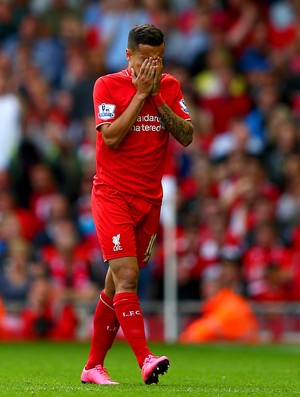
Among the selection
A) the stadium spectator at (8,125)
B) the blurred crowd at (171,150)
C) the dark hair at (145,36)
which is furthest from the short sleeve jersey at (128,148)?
the stadium spectator at (8,125)

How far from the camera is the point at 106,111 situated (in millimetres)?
8125

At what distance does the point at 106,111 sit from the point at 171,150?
9393mm

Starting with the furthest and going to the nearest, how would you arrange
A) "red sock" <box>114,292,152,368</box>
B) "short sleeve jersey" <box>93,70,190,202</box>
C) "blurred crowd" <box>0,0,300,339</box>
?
1. "blurred crowd" <box>0,0,300,339</box>
2. "short sleeve jersey" <box>93,70,190,202</box>
3. "red sock" <box>114,292,152,368</box>

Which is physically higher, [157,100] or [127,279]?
[157,100]

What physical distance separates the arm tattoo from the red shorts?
49 centimetres

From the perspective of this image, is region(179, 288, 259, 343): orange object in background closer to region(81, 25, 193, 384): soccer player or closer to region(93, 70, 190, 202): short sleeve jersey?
region(81, 25, 193, 384): soccer player

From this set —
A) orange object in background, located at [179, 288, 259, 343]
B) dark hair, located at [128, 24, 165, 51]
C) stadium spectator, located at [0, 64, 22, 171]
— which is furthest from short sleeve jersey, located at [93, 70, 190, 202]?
stadium spectator, located at [0, 64, 22, 171]

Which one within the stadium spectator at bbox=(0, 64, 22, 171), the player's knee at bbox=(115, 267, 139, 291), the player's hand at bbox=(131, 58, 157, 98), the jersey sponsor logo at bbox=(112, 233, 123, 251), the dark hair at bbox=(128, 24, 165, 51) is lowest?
the player's knee at bbox=(115, 267, 139, 291)

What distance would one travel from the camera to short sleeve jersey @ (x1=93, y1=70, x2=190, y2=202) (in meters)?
8.17

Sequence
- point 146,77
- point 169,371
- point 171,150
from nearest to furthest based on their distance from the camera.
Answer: point 146,77 < point 169,371 < point 171,150

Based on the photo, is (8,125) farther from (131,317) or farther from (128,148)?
(131,317)

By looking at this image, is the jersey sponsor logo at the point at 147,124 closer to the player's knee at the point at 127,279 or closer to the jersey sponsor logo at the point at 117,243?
the jersey sponsor logo at the point at 117,243

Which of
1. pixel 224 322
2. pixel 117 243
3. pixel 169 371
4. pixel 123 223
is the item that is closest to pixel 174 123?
pixel 123 223

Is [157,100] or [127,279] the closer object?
[127,279]
